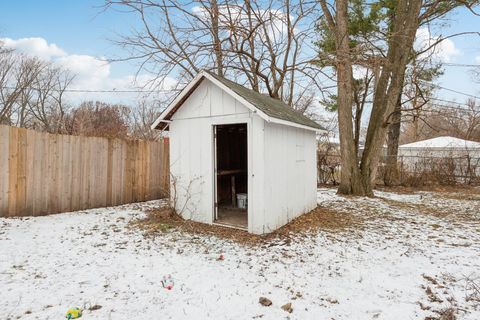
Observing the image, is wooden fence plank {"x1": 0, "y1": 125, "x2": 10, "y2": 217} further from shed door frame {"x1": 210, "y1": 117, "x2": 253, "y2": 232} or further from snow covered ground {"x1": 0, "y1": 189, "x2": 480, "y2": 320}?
shed door frame {"x1": 210, "y1": 117, "x2": 253, "y2": 232}

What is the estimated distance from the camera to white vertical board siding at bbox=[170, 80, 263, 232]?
5238mm

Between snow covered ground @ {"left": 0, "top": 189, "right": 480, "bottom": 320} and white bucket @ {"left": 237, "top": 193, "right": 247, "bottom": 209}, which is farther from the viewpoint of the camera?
white bucket @ {"left": 237, "top": 193, "right": 247, "bottom": 209}

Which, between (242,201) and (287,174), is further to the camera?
(242,201)

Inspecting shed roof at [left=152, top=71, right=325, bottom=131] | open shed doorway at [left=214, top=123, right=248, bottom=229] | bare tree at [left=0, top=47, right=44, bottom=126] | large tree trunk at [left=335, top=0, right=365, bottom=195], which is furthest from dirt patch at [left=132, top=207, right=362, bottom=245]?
bare tree at [left=0, top=47, right=44, bottom=126]

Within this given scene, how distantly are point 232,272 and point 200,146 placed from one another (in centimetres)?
291

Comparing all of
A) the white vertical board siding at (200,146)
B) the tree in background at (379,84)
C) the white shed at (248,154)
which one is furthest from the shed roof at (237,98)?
the tree in background at (379,84)

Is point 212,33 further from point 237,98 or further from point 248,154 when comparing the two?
point 248,154

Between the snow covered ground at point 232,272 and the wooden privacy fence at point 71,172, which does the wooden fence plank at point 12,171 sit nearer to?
the wooden privacy fence at point 71,172

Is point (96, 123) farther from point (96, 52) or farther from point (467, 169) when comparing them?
point (467, 169)

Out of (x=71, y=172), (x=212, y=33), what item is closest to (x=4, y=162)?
(x=71, y=172)

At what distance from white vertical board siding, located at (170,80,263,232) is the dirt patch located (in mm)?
249

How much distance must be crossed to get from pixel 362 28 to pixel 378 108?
12.3ft

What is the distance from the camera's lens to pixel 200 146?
19.4 feet

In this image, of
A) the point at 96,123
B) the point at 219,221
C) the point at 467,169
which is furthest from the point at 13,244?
the point at 96,123
